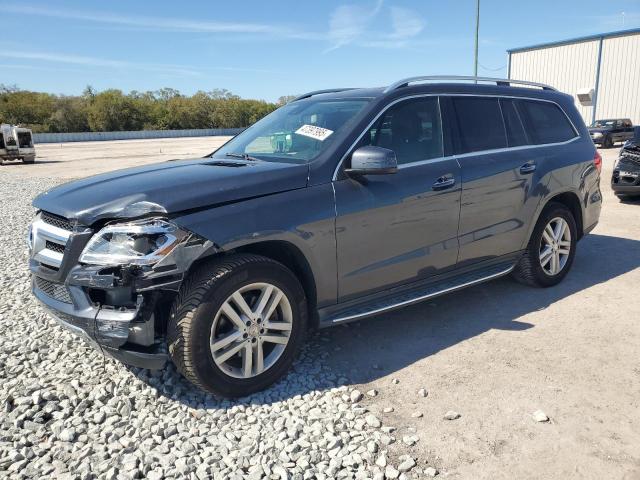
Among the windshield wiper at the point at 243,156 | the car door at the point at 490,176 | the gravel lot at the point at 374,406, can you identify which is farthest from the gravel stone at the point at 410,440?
Answer: the windshield wiper at the point at 243,156

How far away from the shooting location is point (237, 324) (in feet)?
10.1

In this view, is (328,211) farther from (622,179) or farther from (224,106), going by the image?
(224,106)

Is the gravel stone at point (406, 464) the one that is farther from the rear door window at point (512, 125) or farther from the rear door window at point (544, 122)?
the rear door window at point (544, 122)

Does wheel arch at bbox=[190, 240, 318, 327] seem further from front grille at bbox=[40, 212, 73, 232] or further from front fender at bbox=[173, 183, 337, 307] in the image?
front grille at bbox=[40, 212, 73, 232]

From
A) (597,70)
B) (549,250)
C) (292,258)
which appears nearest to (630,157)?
(549,250)

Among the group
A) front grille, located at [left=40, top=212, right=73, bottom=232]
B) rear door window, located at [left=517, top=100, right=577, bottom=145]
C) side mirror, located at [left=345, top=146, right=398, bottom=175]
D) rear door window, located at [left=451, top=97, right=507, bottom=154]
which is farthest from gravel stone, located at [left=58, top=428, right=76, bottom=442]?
rear door window, located at [left=517, top=100, right=577, bottom=145]

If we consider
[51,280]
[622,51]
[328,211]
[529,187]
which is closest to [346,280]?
[328,211]

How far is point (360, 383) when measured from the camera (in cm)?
342

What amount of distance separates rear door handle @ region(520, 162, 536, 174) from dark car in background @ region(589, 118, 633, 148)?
2229 cm

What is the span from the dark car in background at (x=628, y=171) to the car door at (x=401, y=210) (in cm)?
685

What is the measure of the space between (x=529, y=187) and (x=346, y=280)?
2.20m

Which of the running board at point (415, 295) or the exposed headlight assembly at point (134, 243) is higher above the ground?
the exposed headlight assembly at point (134, 243)

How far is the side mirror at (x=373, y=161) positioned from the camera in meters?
3.31

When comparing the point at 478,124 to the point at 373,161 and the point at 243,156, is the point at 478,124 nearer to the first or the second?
the point at 373,161
